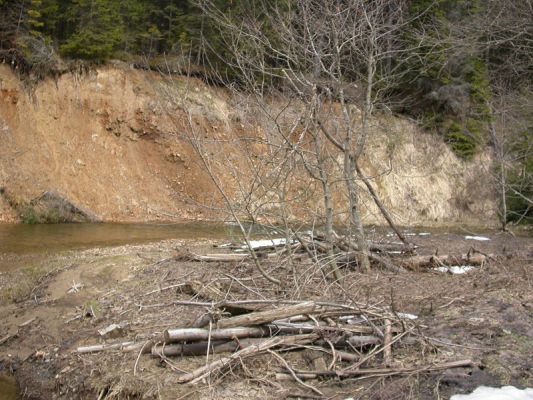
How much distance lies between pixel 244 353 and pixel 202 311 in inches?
73.4

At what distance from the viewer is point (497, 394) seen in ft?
15.2

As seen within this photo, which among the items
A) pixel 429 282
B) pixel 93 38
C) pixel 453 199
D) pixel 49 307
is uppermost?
pixel 93 38

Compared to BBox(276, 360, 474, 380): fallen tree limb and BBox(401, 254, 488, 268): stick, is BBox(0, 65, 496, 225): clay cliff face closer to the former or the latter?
BBox(401, 254, 488, 268): stick

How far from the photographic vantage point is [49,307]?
8.34 m

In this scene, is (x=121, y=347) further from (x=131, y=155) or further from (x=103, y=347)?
(x=131, y=155)

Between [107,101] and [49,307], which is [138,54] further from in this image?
[49,307]

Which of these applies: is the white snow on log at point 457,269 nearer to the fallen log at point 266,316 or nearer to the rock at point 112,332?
the fallen log at point 266,316

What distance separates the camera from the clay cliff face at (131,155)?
2081cm

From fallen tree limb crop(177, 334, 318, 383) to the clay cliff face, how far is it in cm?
1354

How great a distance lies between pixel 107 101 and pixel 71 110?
158cm

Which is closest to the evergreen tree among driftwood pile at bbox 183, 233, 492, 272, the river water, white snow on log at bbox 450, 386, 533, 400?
the river water

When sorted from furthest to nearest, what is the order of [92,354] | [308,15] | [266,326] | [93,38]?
[93,38]
[308,15]
[92,354]
[266,326]

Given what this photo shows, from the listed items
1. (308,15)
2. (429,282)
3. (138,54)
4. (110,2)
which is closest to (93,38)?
(110,2)

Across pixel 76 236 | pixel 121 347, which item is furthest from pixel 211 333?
pixel 76 236
